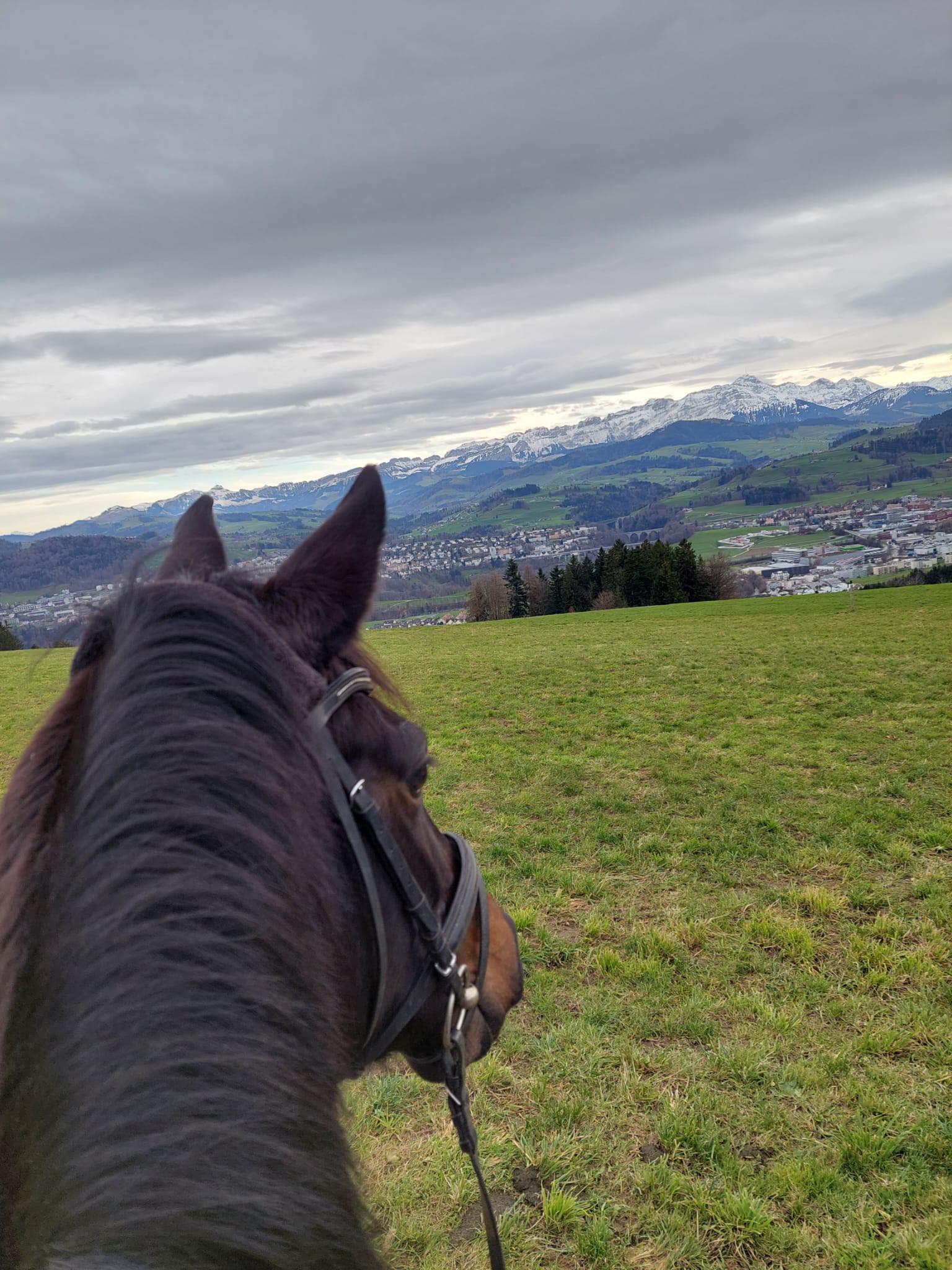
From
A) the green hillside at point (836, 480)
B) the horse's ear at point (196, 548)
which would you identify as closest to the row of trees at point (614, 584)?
the horse's ear at point (196, 548)

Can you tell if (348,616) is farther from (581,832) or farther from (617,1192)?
(581,832)

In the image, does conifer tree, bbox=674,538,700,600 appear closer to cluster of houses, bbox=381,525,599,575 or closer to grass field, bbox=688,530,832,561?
grass field, bbox=688,530,832,561

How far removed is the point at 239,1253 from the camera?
88 cm

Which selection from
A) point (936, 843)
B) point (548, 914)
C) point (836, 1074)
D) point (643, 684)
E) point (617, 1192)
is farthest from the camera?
point (643, 684)

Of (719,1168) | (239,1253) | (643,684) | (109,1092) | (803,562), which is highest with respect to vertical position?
(109,1092)

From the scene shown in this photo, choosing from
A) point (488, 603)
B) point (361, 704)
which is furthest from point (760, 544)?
point (361, 704)

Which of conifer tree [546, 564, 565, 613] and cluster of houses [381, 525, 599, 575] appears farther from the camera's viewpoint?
cluster of houses [381, 525, 599, 575]

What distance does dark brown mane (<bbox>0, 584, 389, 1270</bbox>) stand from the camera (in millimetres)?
870

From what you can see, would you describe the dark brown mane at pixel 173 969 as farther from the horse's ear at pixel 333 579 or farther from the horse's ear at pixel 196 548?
the horse's ear at pixel 196 548

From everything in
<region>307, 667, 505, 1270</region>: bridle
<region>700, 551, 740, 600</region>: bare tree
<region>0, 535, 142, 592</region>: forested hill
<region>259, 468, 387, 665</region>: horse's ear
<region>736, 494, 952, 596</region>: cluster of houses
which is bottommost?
<region>736, 494, 952, 596</region>: cluster of houses

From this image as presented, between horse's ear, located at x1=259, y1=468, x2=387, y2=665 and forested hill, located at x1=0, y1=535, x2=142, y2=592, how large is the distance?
323mm

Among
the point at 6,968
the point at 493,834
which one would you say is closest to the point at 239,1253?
the point at 6,968

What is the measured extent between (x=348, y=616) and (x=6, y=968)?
753 millimetres

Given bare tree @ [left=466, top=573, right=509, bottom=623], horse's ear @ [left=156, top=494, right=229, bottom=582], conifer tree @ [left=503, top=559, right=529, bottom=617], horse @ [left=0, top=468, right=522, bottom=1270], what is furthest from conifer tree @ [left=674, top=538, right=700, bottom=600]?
horse @ [left=0, top=468, right=522, bottom=1270]
